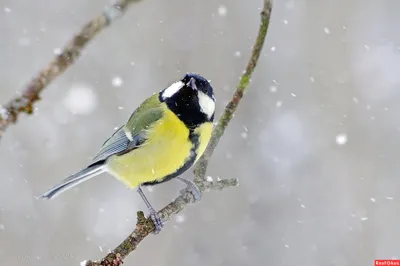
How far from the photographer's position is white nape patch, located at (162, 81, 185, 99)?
2.52m

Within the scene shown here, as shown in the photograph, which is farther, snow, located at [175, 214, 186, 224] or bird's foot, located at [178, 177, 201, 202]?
snow, located at [175, 214, 186, 224]

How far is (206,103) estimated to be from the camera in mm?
2455

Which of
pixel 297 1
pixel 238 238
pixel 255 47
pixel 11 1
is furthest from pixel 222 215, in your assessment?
pixel 255 47

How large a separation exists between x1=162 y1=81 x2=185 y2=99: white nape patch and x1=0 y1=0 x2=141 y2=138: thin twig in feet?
6.03

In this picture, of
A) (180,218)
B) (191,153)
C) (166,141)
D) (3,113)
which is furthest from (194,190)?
(180,218)

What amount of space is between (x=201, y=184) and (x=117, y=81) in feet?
15.1

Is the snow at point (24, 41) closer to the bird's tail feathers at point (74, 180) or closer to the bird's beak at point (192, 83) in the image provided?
the bird's tail feathers at point (74, 180)

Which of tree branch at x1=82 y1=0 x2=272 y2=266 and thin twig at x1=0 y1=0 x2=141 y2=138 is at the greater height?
thin twig at x1=0 y1=0 x2=141 y2=138

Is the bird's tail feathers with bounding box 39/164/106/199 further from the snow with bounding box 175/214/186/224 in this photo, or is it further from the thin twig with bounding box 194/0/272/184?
the snow with bounding box 175/214/186/224

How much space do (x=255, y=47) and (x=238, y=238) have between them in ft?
15.4

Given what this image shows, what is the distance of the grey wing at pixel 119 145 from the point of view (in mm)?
2623

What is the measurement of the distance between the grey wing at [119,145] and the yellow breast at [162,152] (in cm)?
6

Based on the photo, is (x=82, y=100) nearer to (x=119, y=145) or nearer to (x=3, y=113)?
(x=119, y=145)

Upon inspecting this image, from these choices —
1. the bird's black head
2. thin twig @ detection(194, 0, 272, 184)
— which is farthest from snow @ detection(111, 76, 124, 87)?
thin twig @ detection(194, 0, 272, 184)
